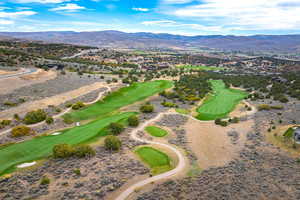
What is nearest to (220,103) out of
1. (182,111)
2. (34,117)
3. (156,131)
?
(182,111)

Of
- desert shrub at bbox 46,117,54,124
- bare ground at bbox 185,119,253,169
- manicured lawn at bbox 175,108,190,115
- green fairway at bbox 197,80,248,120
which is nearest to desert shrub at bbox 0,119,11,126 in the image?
desert shrub at bbox 46,117,54,124

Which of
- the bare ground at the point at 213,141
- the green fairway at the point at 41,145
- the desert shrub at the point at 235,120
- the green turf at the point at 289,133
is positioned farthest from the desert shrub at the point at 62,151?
the green turf at the point at 289,133

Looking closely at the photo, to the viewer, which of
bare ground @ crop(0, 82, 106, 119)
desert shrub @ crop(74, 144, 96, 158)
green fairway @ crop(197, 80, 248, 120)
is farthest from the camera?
green fairway @ crop(197, 80, 248, 120)

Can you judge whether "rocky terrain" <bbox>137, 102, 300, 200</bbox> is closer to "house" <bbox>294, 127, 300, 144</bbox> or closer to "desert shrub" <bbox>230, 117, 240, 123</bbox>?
"house" <bbox>294, 127, 300, 144</bbox>

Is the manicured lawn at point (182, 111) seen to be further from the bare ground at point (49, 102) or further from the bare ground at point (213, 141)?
the bare ground at point (49, 102)

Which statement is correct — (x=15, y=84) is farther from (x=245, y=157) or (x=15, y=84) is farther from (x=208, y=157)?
(x=245, y=157)

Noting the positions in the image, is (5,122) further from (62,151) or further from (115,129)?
(115,129)

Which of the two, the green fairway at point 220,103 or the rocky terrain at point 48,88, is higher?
the rocky terrain at point 48,88

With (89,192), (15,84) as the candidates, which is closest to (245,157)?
(89,192)
